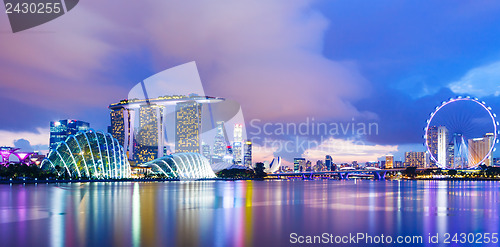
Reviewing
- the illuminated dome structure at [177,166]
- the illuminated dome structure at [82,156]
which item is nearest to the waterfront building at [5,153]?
the illuminated dome structure at [177,166]

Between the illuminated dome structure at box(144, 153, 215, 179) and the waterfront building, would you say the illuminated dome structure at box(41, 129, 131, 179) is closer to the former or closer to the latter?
the illuminated dome structure at box(144, 153, 215, 179)

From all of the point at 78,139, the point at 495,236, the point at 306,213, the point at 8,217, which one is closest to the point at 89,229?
the point at 8,217

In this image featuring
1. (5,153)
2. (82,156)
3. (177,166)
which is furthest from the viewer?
(5,153)

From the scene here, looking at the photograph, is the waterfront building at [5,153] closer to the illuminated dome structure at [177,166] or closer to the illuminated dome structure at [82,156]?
the illuminated dome structure at [177,166]

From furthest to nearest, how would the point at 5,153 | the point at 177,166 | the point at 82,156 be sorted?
the point at 5,153 < the point at 177,166 < the point at 82,156

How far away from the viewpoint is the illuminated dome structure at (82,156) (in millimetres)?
121562

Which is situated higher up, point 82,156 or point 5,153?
point 82,156

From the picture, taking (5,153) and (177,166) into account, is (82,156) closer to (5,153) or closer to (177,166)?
(177,166)

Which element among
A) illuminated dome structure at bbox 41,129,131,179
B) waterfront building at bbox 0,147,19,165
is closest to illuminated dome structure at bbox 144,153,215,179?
illuminated dome structure at bbox 41,129,131,179

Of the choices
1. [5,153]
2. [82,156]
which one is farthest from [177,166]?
[5,153]

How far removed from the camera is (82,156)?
122312mm

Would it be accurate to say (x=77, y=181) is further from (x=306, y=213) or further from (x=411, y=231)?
(x=411, y=231)

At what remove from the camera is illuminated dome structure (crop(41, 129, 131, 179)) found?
122m

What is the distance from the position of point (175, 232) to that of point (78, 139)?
109307 millimetres
